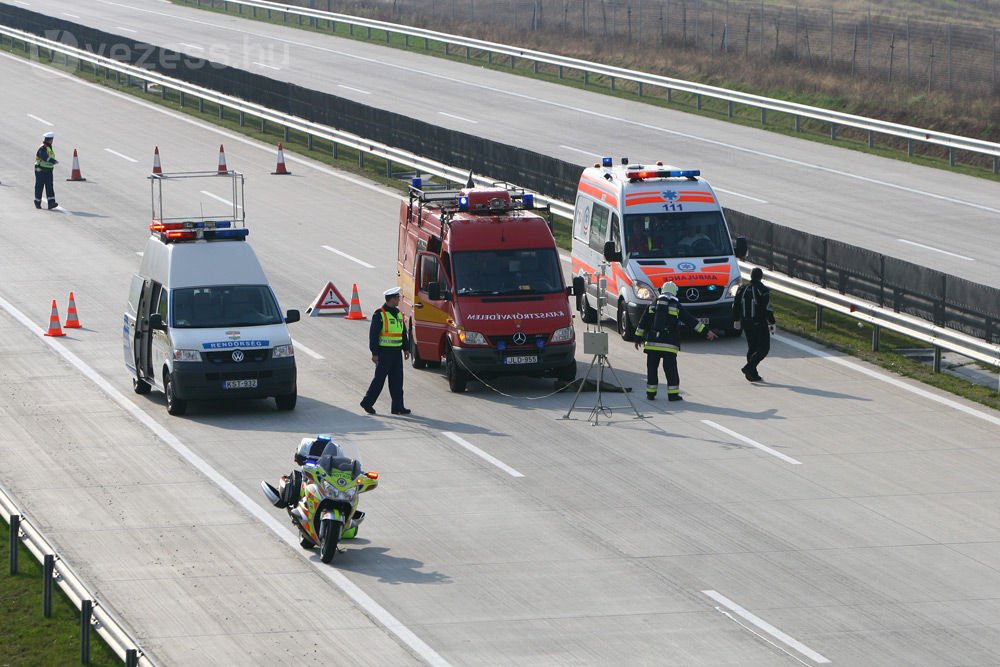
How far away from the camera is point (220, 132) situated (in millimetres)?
46250

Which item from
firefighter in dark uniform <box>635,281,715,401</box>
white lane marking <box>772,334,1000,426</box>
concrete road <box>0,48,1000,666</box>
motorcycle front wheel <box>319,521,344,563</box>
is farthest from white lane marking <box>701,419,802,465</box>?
motorcycle front wheel <box>319,521,344,563</box>

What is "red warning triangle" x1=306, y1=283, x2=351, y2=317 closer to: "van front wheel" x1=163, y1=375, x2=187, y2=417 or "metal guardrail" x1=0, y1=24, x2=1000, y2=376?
"van front wheel" x1=163, y1=375, x2=187, y2=417

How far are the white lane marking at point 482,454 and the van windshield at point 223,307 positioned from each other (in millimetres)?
2903

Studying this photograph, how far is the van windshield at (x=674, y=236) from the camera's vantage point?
2566 cm

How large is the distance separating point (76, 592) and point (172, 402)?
25.1 ft

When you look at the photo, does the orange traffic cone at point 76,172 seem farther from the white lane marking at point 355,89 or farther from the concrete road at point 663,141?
the white lane marking at point 355,89

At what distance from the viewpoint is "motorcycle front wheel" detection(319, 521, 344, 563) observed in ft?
49.2

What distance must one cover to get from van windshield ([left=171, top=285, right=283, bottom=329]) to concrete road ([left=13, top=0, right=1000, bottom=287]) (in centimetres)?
1377

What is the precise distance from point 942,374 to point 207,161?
22648mm

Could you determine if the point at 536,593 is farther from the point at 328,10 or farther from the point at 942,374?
the point at 328,10

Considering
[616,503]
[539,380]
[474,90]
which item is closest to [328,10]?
[474,90]

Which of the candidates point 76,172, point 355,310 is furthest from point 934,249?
point 76,172

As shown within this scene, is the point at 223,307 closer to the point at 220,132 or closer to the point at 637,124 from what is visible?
the point at 220,132

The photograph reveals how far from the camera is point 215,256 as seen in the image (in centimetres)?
2172
